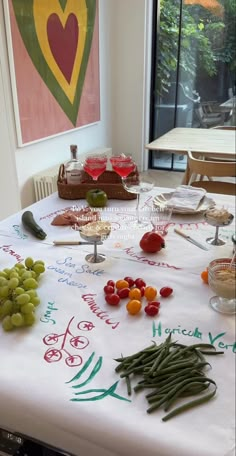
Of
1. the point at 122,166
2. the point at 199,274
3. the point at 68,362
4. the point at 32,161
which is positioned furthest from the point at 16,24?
the point at 68,362

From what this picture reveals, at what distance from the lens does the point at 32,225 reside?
0.81 meters

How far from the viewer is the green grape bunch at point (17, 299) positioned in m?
0.51

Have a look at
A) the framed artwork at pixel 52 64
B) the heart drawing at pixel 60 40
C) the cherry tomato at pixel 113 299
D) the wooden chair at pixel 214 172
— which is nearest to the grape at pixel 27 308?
the cherry tomato at pixel 113 299

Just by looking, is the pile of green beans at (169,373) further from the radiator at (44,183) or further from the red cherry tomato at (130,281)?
the radiator at (44,183)

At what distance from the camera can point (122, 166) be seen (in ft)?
3.00

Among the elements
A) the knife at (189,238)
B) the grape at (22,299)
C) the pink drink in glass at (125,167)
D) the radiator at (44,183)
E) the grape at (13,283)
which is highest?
the pink drink in glass at (125,167)

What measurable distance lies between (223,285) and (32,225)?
1.46 feet

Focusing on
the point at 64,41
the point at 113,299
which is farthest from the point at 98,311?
the point at 64,41

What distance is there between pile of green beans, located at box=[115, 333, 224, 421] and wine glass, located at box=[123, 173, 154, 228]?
0.43 m

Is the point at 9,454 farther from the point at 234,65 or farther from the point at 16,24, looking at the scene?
the point at 234,65

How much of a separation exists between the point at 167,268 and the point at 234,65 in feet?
6.07

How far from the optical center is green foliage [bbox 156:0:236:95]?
2.08 meters

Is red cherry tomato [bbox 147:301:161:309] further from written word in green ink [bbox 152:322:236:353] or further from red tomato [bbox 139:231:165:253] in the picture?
red tomato [bbox 139:231:165:253]

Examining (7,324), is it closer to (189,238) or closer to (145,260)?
(145,260)
